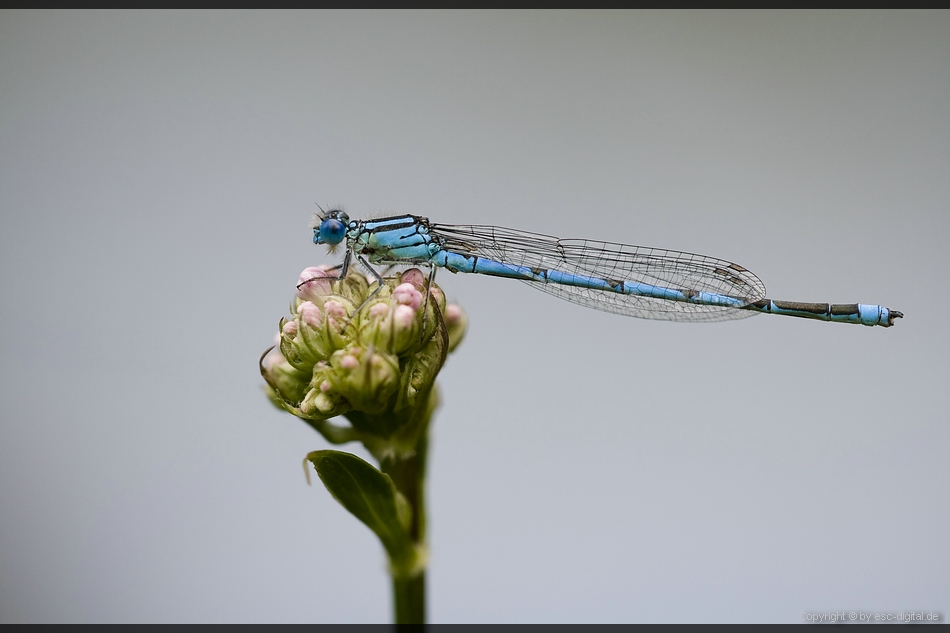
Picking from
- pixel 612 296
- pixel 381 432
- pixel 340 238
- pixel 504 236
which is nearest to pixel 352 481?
pixel 381 432

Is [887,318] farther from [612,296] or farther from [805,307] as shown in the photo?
[612,296]

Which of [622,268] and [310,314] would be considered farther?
[622,268]

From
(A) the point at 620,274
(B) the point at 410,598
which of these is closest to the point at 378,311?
(B) the point at 410,598

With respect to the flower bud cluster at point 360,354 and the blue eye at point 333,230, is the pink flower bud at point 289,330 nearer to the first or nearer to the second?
the flower bud cluster at point 360,354

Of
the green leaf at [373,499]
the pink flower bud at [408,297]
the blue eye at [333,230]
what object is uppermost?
the blue eye at [333,230]

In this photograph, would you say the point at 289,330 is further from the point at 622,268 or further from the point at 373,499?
the point at 622,268

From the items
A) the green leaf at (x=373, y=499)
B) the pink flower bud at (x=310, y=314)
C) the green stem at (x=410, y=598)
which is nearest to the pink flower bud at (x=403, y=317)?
the pink flower bud at (x=310, y=314)
